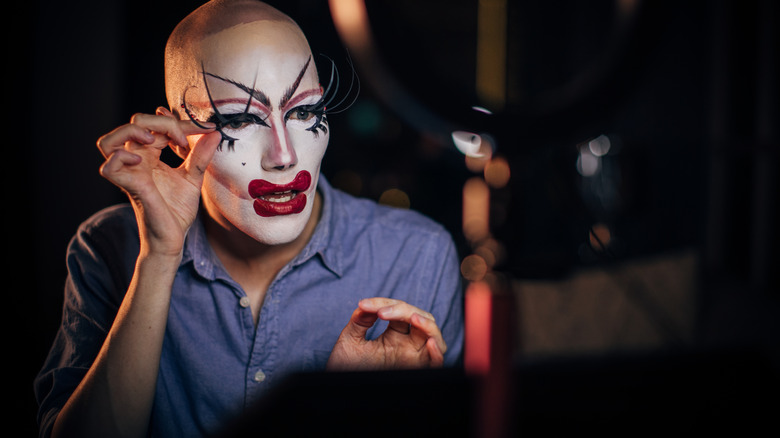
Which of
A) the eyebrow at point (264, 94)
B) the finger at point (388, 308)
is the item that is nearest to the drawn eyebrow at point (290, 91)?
the eyebrow at point (264, 94)

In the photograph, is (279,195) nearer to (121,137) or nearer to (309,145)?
(309,145)

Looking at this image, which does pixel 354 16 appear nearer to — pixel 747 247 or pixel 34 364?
pixel 34 364

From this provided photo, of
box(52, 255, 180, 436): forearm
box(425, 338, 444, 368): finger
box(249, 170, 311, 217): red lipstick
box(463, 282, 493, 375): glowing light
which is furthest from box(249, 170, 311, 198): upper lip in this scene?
box(463, 282, 493, 375): glowing light

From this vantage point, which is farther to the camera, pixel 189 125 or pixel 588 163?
pixel 588 163

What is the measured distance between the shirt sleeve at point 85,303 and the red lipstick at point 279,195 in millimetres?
162

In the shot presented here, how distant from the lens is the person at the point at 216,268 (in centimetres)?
55

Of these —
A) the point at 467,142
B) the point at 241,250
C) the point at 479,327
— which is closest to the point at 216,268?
the point at 241,250

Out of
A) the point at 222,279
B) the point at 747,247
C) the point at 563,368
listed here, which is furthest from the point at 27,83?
the point at 747,247

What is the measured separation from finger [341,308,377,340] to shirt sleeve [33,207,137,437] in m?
0.24

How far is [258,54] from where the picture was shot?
1.84ft

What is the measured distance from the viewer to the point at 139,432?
560 millimetres

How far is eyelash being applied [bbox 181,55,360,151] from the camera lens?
560 millimetres

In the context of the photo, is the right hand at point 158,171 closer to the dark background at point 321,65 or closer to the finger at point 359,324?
the dark background at point 321,65

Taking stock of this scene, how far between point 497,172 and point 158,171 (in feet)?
1.09
